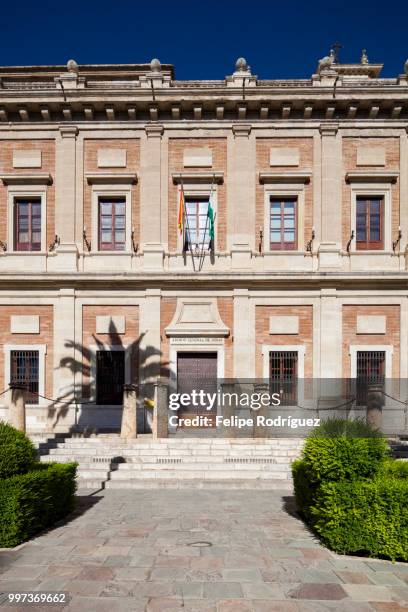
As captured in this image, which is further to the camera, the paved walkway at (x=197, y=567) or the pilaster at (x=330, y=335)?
the pilaster at (x=330, y=335)

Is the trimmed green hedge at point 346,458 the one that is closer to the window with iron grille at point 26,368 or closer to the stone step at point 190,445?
the stone step at point 190,445

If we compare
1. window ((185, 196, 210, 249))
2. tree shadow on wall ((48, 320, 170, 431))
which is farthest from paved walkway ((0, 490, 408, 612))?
window ((185, 196, 210, 249))

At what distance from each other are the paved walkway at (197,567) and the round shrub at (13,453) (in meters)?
1.05

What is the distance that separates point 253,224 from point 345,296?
3.86 meters

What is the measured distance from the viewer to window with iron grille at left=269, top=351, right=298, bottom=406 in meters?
16.2

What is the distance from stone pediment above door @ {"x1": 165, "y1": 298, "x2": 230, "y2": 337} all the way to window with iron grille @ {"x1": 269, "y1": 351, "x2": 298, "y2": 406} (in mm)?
1822

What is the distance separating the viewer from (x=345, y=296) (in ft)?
54.3

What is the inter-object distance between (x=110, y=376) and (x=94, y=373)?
1.74 ft

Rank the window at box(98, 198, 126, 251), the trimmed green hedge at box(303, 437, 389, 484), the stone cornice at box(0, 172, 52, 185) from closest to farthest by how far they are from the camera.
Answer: the trimmed green hedge at box(303, 437, 389, 484) < the stone cornice at box(0, 172, 52, 185) < the window at box(98, 198, 126, 251)

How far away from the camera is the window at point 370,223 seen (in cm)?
1683

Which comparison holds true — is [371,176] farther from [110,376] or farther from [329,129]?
[110,376]

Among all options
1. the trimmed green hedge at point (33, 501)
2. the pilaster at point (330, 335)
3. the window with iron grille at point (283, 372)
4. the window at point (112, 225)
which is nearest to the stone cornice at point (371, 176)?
the pilaster at point (330, 335)

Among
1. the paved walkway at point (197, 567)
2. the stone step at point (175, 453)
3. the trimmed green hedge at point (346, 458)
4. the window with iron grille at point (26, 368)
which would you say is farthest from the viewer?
the window with iron grille at point (26, 368)

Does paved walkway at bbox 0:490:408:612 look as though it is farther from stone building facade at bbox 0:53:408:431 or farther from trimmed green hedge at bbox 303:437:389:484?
stone building facade at bbox 0:53:408:431
